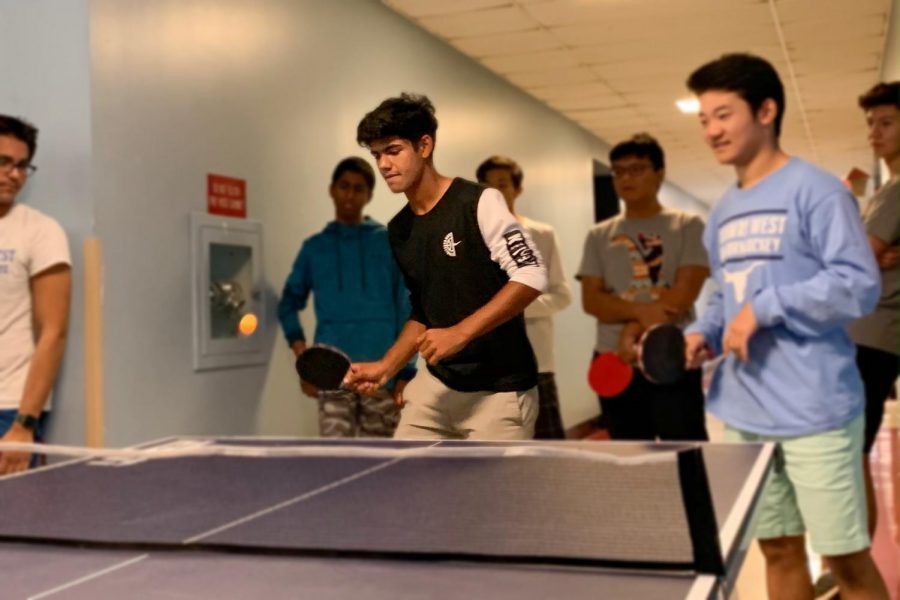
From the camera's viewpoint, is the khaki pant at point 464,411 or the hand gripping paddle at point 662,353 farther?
the hand gripping paddle at point 662,353

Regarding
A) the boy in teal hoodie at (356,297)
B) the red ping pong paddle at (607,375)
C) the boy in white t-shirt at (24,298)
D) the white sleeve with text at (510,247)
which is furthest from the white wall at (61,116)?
the white sleeve with text at (510,247)

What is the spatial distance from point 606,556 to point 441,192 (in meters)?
0.39

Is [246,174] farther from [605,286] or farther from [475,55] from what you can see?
[605,286]

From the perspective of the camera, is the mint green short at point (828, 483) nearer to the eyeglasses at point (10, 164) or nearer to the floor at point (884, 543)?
the floor at point (884, 543)

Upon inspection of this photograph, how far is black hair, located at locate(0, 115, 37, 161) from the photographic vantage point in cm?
221

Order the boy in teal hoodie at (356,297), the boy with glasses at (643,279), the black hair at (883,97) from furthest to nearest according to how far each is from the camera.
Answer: the black hair at (883,97) < the boy with glasses at (643,279) < the boy in teal hoodie at (356,297)

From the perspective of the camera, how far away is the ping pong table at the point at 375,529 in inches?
35.2

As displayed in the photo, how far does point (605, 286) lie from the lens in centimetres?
198

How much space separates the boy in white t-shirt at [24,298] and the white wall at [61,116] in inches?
6.8

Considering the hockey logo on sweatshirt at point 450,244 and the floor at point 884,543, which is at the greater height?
the hockey logo on sweatshirt at point 450,244

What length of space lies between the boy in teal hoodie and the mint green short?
0.67 m

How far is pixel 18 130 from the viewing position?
2236mm

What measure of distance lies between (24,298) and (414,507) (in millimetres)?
1459

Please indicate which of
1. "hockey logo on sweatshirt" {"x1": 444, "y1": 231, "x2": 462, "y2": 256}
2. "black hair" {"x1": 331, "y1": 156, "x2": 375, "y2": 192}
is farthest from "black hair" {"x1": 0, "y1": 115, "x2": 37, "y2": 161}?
"hockey logo on sweatshirt" {"x1": 444, "y1": 231, "x2": 462, "y2": 256}
